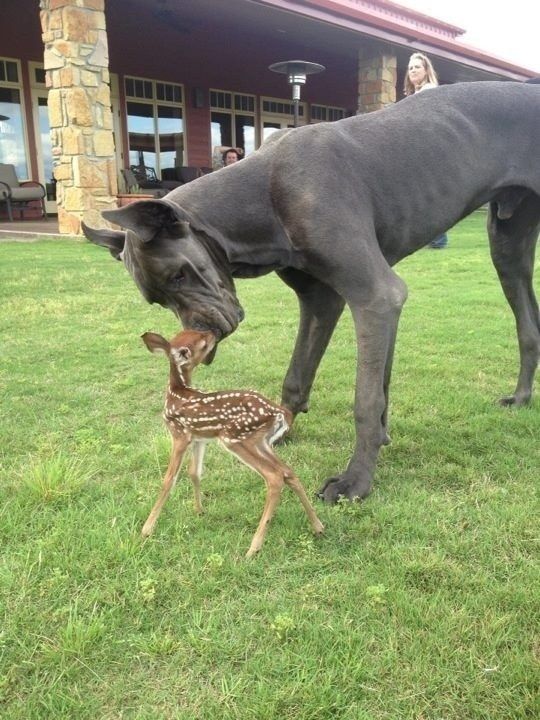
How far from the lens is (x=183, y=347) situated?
2.49 metres

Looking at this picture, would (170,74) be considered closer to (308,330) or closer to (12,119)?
(12,119)

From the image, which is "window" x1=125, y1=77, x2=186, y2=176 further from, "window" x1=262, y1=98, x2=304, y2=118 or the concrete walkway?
the concrete walkway

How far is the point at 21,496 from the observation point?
117 inches

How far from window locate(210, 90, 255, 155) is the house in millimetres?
35

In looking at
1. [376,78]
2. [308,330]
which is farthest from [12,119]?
[308,330]

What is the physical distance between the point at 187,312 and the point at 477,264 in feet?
25.2

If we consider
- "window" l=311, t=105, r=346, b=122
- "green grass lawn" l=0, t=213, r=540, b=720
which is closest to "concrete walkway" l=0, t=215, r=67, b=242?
"green grass lawn" l=0, t=213, r=540, b=720

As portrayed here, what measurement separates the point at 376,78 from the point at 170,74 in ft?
19.9

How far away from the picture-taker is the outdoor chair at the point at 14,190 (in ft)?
49.6

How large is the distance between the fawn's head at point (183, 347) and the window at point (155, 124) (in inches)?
672

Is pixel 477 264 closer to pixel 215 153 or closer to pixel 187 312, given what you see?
pixel 187 312

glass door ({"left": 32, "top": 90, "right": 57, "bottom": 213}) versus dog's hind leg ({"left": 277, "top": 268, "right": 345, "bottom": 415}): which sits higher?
glass door ({"left": 32, "top": 90, "right": 57, "bottom": 213})

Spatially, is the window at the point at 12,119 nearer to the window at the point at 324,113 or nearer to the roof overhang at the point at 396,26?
the roof overhang at the point at 396,26

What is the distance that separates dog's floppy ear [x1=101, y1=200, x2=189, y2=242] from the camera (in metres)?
2.49
